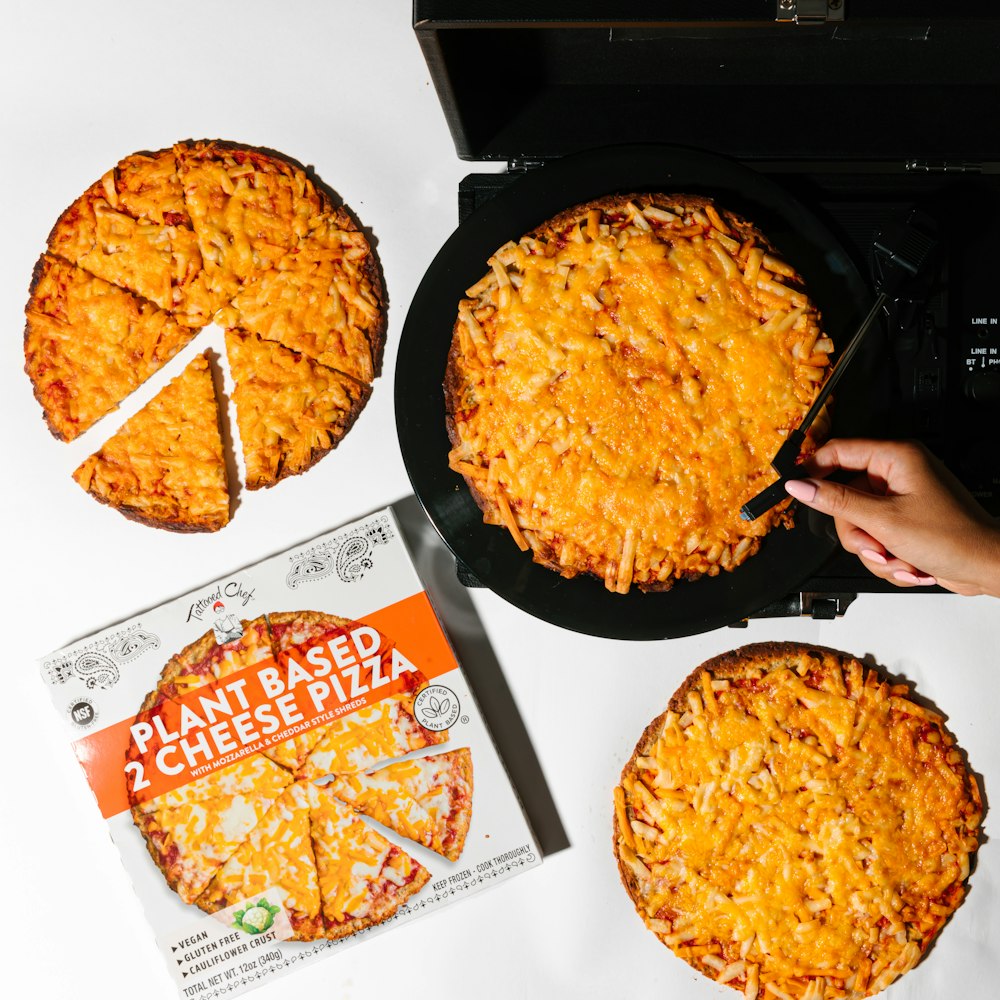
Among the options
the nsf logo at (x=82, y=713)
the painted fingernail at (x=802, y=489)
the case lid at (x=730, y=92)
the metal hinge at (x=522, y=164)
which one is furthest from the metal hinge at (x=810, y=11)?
the nsf logo at (x=82, y=713)

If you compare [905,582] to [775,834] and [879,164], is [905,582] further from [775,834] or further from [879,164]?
[879,164]

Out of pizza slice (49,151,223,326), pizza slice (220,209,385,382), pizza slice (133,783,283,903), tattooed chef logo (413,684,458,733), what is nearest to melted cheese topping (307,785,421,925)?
pizza slice (133,783,283,903)

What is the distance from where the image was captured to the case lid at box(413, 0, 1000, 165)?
137 cm

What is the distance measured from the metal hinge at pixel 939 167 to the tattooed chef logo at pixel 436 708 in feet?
4.20

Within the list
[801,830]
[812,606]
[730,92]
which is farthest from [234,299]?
[801,830]

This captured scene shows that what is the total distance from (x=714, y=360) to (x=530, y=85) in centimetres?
63

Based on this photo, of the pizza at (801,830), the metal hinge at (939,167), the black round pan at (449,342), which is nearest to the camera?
the black round pan at (449,342)

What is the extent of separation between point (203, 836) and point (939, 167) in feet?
6.11

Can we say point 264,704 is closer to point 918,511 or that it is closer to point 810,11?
point 918,511

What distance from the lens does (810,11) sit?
111 cm

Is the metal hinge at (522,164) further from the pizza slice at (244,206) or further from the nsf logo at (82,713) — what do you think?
the nsf logo at (82,713)

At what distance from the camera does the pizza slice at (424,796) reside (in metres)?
1.67

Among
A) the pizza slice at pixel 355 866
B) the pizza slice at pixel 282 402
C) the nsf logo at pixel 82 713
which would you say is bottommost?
the pizza slice at pixel 355 866

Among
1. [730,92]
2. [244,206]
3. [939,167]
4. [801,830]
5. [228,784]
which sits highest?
[244,206]
